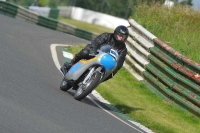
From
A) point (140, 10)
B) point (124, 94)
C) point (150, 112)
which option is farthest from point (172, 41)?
point (150, 112)

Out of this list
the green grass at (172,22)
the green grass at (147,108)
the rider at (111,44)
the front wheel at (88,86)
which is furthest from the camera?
the green grass at (172,22)

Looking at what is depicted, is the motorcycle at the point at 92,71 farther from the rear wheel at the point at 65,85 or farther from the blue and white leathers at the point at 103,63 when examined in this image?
the rear wheel at the point at 65,85

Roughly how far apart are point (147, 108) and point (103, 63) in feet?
6.44

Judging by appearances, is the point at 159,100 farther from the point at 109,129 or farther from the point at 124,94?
the point at 109,129

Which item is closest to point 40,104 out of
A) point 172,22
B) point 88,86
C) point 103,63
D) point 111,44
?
point 88,86

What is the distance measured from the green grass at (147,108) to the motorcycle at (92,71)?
98cm

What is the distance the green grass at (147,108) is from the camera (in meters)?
11.5

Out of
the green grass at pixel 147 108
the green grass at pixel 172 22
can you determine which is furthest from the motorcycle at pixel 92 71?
the green grass at pixel 172 22

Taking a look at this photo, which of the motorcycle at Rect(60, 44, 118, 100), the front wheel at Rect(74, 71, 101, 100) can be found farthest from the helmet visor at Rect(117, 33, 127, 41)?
the front wheel at Rect(74, 71, 101, 100)

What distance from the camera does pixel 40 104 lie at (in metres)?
9.58

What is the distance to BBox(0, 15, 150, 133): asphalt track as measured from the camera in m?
8.18

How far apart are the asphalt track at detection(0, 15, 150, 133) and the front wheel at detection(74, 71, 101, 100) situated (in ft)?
0.46

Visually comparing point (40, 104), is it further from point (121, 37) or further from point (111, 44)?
point (111, 44)

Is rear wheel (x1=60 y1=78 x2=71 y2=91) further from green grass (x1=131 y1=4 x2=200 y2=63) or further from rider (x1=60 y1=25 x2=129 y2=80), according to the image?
green grass (x1=131 y1=4 x2=200 y2=63)
